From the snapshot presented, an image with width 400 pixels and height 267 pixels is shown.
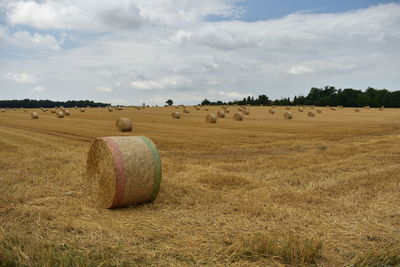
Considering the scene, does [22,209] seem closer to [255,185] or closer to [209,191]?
[209,191]

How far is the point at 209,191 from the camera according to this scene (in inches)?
368

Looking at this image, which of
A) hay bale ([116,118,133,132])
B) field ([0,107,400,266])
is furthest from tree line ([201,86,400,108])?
field ([0,107,400,266])

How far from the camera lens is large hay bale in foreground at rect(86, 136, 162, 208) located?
806 centimetres

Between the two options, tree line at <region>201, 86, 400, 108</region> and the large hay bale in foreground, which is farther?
tree line at <region>201, 86, 400, 108</region>

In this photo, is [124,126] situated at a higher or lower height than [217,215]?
higher

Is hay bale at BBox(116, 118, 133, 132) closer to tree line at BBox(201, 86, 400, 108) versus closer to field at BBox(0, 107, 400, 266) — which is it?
field at BBox(0, 107, 400, 266)

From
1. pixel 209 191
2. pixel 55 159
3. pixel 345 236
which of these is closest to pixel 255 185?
pixel 209 191

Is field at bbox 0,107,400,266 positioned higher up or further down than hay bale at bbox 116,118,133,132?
further down

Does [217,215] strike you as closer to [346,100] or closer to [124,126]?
[124,126]

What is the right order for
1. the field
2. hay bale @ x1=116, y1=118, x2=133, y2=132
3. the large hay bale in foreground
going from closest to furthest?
the field → the large hay bale in foreground → hay bale @ x1=116, y1=118, x2=133, y2=132

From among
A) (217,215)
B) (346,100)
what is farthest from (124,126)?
(346,100)

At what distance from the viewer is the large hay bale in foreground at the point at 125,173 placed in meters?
8.06

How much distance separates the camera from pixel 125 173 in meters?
8.09

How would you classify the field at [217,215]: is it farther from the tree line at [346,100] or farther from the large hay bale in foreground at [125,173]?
the tree line at [346,100]
